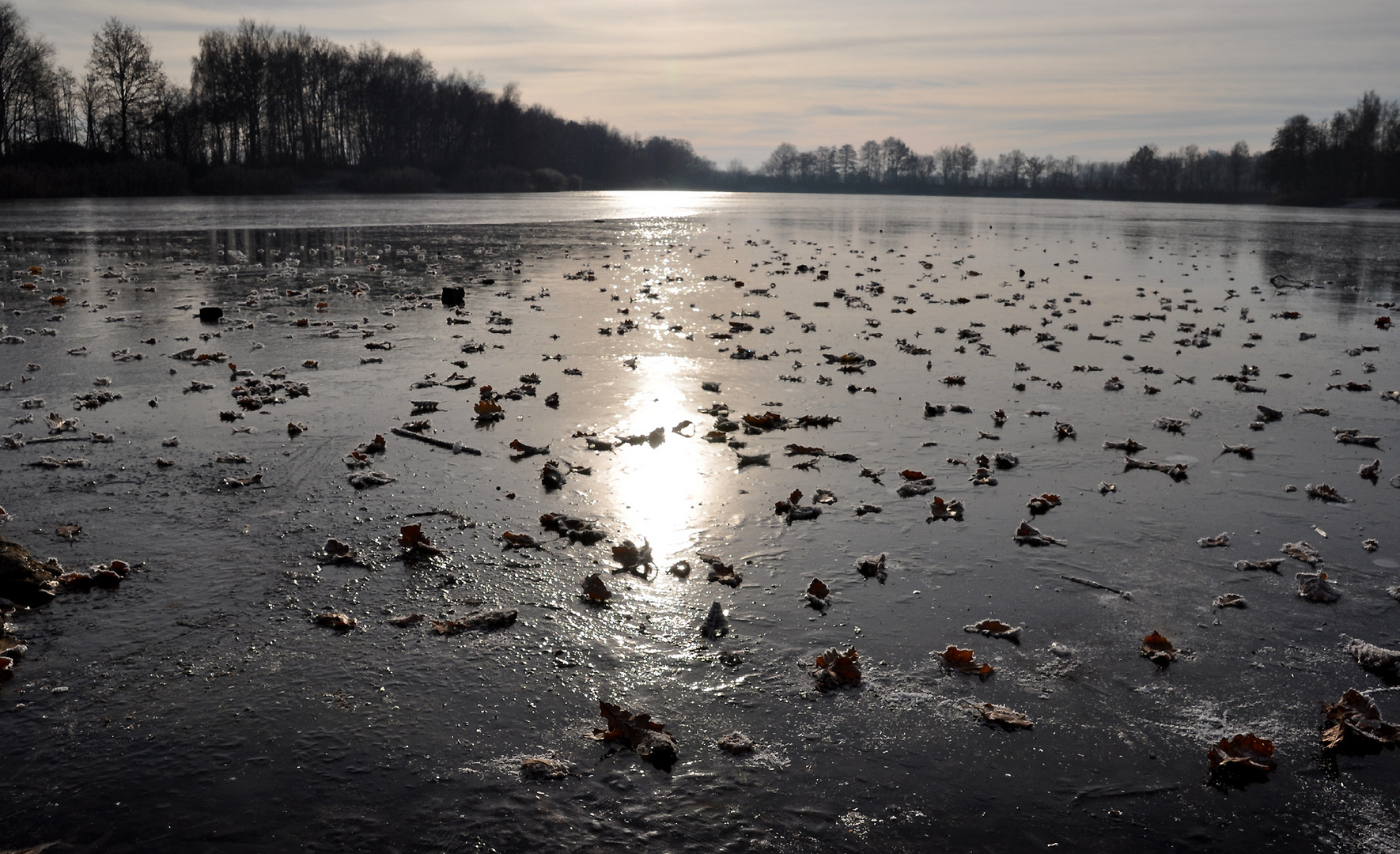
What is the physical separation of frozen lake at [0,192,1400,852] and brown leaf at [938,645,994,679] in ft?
0.19

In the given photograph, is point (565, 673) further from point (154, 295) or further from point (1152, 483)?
point (154, 295)

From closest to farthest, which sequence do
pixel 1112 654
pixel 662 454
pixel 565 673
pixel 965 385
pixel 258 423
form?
pixel 565 673 → pixel 1112 654 → pixel 662 454 → pixel 258 423 → pixel 965 385

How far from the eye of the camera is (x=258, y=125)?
96500mm

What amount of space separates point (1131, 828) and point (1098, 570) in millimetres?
2193

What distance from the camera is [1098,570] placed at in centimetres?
496

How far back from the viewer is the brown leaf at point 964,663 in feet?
12.9

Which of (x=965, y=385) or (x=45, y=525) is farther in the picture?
(x=965, y=385)

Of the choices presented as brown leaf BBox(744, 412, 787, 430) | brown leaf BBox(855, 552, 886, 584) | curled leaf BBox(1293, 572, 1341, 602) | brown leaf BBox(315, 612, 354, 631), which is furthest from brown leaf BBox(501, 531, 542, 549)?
curled leaf BBox(1293, 572, 1341, 602)

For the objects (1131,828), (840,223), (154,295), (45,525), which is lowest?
(1131,828)

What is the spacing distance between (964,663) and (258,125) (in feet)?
364

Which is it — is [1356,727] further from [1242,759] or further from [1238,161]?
[1238,161]

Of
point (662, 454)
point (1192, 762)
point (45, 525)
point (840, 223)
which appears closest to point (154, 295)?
point (45, 525)

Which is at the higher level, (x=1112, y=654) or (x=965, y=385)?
(x=965, y=385)

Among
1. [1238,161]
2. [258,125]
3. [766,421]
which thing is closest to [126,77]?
[258,125]
